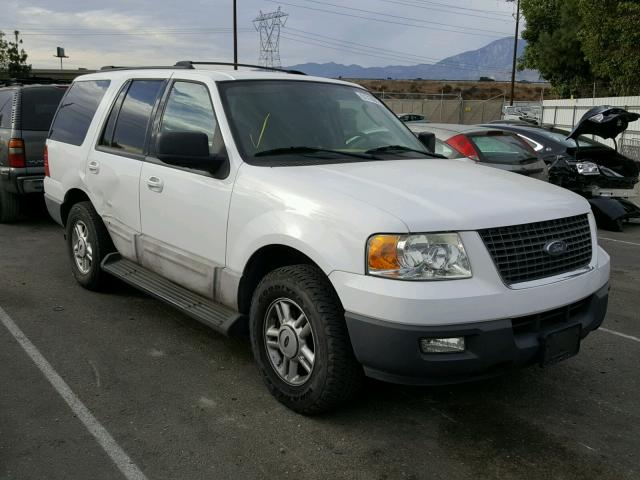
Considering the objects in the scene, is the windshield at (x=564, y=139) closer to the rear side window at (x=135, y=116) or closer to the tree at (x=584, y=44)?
the rear side window at (x=135, y=116)

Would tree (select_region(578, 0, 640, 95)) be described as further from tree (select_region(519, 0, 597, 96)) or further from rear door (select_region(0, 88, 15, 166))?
rear door (select_region(0, 88, 15, 166))

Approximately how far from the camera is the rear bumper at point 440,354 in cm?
306

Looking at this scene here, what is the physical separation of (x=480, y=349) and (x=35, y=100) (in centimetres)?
779

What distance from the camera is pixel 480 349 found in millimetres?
3105

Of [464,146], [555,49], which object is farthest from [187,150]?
[555,49]

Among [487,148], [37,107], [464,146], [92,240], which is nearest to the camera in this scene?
[92,240]

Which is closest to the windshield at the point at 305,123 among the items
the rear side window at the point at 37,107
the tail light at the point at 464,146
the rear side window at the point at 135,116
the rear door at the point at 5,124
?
the rear side window at the point at 135,116

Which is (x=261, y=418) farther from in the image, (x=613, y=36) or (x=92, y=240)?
(x=613, y=36)

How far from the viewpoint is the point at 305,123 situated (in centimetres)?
436

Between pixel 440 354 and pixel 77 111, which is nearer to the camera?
pixel 440 354

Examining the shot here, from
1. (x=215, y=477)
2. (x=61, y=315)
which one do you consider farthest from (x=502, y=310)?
(x=61, y=315)

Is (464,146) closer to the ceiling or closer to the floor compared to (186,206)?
closer to the ceiling

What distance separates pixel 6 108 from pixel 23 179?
1149 mm

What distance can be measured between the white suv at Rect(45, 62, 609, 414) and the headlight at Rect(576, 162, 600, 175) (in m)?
6.35
